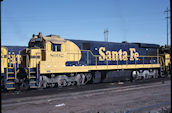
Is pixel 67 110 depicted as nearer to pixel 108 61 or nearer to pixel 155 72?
pixel 108 61

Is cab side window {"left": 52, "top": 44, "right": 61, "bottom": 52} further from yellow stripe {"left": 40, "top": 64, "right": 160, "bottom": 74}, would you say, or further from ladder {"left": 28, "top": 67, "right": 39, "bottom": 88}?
ladder {"left": 28, "top": 67, "right": 39, "bottom": 88}

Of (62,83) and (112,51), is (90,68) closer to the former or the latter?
(62,83)

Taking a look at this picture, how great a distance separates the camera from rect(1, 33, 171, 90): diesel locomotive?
12.9 meters

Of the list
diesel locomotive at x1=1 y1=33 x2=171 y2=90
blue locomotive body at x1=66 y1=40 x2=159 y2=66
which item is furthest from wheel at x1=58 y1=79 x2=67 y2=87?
blue locomotive body at x1=66 y1=40 x2=159 y2=66

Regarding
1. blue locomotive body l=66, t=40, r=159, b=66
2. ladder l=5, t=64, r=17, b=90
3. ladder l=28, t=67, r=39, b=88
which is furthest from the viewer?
blue locomotive body l=66, t=40, r=159, b=66

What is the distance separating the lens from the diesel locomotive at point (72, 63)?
12.9m

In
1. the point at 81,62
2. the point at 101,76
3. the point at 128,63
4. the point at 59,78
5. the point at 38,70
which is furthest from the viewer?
the point at 128,63

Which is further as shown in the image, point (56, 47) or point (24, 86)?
point (56, 47)

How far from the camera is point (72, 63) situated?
1445cm

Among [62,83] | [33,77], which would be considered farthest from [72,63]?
[33,77]

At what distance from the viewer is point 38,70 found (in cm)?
1280

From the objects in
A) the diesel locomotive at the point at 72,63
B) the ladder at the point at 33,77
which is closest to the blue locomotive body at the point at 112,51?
the diesel locomotive at the point at 72,63

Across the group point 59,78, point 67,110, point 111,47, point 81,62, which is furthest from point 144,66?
point 67,110

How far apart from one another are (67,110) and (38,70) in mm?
5875
